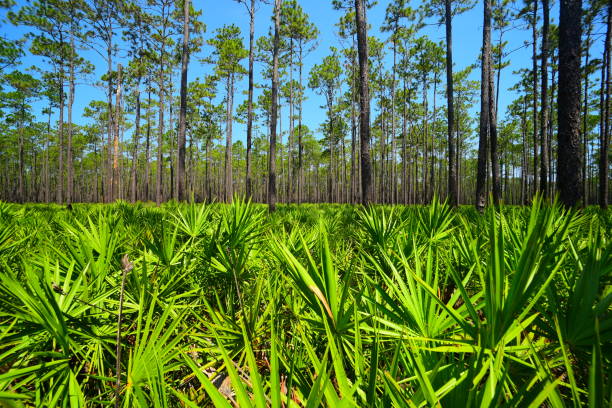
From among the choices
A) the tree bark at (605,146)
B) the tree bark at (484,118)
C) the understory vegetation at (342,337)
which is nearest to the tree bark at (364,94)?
the tree bark at (484,118)

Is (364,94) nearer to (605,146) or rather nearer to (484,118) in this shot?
(484,118)

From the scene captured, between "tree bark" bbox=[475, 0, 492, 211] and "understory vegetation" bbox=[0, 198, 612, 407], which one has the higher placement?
"tree bark" bbox=[475, 0, 492, 211]

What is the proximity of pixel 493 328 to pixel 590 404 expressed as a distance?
37 cm

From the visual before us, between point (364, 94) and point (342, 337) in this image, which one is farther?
point (364, 94)

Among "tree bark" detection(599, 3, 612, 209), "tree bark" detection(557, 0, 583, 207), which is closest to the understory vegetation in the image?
"tree bark" detection(557, 0, 583, 207)

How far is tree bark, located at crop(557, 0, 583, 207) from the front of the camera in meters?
4.77

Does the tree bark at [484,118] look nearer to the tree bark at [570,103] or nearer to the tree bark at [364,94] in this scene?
the tree bark at [570,103]

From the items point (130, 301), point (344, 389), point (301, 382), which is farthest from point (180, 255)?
point (344, 389)

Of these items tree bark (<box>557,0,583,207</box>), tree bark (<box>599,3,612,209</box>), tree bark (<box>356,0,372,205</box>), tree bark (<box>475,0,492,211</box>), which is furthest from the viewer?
tree bark (<box>599,3,612,209</box>)

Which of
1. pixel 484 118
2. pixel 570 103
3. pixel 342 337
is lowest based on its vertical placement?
pixel 342 337

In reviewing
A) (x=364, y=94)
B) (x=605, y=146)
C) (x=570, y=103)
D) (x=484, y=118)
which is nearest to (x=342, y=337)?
(x=570, y=103)

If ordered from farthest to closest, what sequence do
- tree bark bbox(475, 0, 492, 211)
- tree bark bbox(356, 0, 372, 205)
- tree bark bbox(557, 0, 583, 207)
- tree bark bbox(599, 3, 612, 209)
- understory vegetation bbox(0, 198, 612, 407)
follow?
tree bark bbox(599, 3, 612, 209) → tree bark bbox(475, 0, 492, 211) → tree bark bbox(356, 0, 372, 205) → tree bark bbox(557, 0, 583, 207) → understory vegetation bbox(0, 198, 612, 407)

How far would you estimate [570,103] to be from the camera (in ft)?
15.8

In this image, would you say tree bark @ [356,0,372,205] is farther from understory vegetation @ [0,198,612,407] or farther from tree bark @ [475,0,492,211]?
understory vegetation @ [0,198,612,407]
